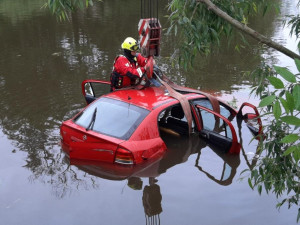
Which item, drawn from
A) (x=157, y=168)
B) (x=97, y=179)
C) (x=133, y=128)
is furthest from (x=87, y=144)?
(x=157, y=168)

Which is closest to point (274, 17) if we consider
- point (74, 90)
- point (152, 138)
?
point (74, 90)

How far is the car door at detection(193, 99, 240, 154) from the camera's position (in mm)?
6793

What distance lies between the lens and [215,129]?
25.3 feet

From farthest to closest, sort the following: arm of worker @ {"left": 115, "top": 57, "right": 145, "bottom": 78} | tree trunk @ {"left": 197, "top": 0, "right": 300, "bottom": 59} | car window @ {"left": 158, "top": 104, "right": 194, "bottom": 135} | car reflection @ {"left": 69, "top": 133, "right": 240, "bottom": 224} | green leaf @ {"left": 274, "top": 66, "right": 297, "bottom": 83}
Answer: arm of worker @ {"left": 115, "top": 57, "right": 145, "bottom": 78} → car window @ {"left": 158, "top": 104, "right": 194, "bottom": 135} → car reflection @ {"left": 69, "top": 133, "right": 240, "bottom": 224} → tree trunk @ {"left": 197, "top": 0, "right": 300, "bottom": 59} → green leaf @ {"left": 274, "top": 66, "right": 297, "bottom": 83}

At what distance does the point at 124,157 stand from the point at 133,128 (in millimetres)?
492

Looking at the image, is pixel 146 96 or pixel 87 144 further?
pixel 146 96

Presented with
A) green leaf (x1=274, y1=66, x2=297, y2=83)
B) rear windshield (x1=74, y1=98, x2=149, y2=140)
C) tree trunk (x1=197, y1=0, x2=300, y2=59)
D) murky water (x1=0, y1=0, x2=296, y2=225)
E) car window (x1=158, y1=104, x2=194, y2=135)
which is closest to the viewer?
green leaf (x1=274, y1=66, x2=297, y2=83)

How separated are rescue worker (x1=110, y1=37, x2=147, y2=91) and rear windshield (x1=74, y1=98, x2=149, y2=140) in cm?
100

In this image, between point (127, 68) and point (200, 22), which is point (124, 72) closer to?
point (127, 68)

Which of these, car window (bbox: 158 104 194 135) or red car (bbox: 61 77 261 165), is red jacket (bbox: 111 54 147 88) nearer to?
red car (bbox: 61 77 261 165)

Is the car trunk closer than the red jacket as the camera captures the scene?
Yes

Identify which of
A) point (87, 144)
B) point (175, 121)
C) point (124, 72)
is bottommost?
point (175, 121)

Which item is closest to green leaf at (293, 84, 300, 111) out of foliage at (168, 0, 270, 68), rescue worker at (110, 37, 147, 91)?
foliage at (168, 0, 270, 68)

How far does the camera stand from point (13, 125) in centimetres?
849
